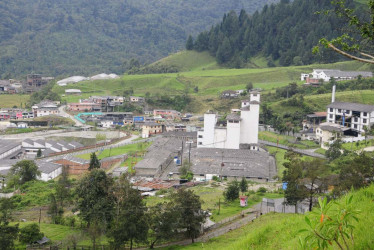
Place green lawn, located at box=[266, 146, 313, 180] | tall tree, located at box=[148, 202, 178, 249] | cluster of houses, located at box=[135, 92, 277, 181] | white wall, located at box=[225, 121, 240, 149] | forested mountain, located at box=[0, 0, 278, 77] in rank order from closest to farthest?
tall tree, located at box=[148, 202, 178, 249], cluster of houses, located at box=[135, 92, 277, 181], green lawn, located at box=[266, 146, 313, 180], white wall, located at box=[225, 121, 240, 149], forested mountain, located at box=[0, 0, 278, 77]

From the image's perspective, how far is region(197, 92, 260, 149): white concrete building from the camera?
77.8ft

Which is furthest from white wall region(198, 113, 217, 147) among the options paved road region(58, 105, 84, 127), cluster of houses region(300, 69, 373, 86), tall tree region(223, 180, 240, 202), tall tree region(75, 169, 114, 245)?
cluster of houses region(300, 69, 373, 86)

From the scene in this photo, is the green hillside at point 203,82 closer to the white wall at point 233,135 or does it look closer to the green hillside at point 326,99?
the green hillside at point 326,99

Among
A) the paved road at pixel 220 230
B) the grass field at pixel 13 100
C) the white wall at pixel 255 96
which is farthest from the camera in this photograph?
the grass field at pixel 13 100

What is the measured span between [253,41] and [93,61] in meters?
32.6

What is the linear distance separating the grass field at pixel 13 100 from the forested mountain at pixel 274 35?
83.9ft

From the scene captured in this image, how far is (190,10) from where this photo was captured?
118938mm

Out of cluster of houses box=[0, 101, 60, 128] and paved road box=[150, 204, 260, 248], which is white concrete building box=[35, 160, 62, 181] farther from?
cluster of houses box=[0, 101, 60, 128]

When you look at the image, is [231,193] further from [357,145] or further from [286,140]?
[286,140]

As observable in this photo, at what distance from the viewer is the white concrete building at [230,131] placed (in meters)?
23.7

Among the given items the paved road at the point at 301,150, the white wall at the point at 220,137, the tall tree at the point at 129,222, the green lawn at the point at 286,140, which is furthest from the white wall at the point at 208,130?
the tall tree at the point at 129,222

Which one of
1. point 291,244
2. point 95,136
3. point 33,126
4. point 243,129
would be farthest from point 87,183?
point 33,126

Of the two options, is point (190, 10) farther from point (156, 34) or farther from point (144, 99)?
point (144, 99)

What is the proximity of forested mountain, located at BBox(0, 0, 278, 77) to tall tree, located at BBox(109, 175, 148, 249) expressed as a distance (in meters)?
56.7
